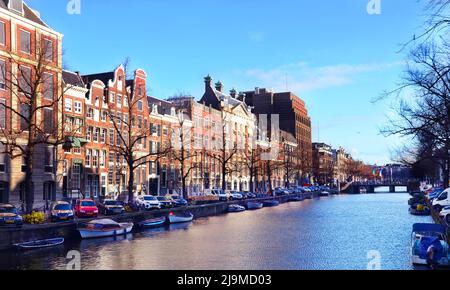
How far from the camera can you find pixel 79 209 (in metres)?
46.0

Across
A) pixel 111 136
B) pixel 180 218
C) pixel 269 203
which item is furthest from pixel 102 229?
pixel 269 203

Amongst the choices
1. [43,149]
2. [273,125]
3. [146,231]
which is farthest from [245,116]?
[146,231]

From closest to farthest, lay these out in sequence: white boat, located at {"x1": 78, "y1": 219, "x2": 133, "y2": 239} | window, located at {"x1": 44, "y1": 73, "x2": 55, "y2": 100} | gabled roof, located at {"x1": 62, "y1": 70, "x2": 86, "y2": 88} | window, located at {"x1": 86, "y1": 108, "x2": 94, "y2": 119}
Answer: white boat, located at {"x1": 78, "y1": 219, "x2": 133, "y2": 239} → window, located at {"x1": 44, "y1": 73, "x2": 55, "y2": 100} → gabled roof, located at {"x1": 62, "y1": 70, "x2": 86, "y2": 88} → window, located at {"x1": 86, "y1": 108, "x2": 94, "y2": 119}

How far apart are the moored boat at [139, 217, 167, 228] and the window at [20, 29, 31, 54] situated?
24494mm

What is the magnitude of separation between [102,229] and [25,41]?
27.7 m

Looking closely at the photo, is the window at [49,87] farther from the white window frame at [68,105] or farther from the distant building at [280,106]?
the distant building at [280,106]

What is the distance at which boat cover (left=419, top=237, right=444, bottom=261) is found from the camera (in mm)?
25275

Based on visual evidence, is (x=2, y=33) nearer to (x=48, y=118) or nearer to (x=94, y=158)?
(x=48, y=118)

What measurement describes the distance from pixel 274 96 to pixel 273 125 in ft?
87.9

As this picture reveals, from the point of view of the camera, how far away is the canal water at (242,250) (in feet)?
92.8

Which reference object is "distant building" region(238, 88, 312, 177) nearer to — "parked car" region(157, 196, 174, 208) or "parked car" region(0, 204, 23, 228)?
"parked car" region(157, 196, 174, 208)

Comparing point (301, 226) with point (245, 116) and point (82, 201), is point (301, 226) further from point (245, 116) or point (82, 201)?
point (245, 116)

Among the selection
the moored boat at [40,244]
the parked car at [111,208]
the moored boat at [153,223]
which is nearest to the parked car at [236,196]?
the moored boat at [153,223]

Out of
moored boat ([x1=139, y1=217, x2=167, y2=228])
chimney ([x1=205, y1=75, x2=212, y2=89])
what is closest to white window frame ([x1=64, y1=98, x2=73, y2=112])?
moored boat ([x1=139, y1=217, x2=167, y2=228])
